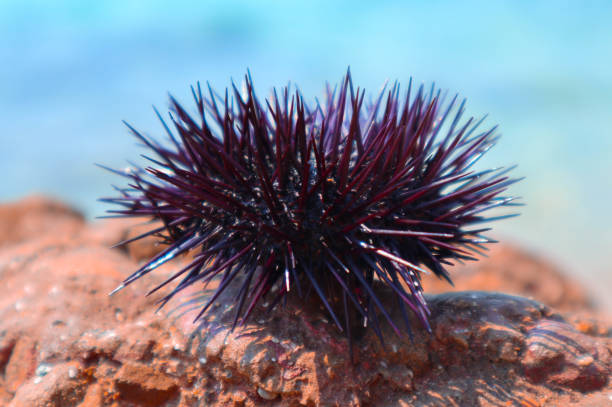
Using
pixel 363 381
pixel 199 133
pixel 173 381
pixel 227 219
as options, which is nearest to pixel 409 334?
pixel 363 381

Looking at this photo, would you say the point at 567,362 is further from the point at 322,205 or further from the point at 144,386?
the point at 144,386

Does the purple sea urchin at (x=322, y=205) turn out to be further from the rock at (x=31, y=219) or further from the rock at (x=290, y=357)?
the rock at (x=31, y=219)

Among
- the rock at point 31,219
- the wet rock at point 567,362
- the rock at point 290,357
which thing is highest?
the rock at point 31,219

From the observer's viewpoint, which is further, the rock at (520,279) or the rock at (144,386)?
the rock at (520,279)

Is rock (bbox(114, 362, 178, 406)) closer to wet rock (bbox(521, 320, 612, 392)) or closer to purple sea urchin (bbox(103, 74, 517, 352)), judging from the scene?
purple sea urchin (bbox(103, 74, 517, 352))

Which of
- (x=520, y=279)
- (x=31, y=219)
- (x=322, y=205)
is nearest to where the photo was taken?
(x=322, y=205)

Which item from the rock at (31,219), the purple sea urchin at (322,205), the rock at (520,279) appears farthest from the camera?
the rock at (31,219)

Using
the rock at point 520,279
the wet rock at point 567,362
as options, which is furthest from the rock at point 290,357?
the rock at point 520,279

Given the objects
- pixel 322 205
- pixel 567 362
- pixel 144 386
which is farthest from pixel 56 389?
pixel 567 362

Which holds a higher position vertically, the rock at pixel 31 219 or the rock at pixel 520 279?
the rock at pixel 31 219
